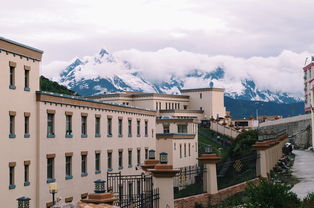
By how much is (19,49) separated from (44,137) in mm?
5458

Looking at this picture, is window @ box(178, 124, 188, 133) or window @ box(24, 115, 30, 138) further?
window @ box(178, 124, 188, 133)

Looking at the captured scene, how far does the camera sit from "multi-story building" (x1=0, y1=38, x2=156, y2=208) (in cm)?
2938

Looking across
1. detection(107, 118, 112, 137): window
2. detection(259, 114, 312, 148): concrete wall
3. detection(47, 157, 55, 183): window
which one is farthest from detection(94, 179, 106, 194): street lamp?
detection(259, 114, 312, 148): concrete wall

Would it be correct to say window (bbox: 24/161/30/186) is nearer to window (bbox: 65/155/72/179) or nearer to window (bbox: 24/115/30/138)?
window (bbox: 24/115/30/138)

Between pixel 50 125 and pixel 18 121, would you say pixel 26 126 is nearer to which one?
pixel 18 121

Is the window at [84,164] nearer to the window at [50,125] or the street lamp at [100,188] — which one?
the window at [50,125]

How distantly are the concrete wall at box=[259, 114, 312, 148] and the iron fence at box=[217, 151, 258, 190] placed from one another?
123 feet

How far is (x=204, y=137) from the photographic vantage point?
96.1 meters

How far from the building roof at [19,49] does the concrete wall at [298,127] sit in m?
48.8

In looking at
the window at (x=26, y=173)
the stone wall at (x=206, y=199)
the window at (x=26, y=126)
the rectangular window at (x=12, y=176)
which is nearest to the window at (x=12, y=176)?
the rectangular window at (x=12, y=176)

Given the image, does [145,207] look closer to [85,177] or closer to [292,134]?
[85,177]

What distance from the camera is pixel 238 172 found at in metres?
36.8

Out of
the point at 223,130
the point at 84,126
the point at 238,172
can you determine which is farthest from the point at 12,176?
the point at 223,130

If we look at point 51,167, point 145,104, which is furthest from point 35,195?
point 145,104
